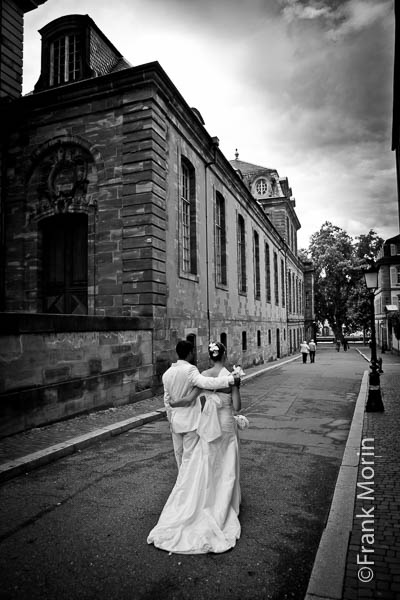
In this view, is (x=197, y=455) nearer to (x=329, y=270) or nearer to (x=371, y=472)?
(x=371, y=472)

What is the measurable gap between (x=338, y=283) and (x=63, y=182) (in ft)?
164

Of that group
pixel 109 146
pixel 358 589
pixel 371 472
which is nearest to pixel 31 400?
pixel 371 472

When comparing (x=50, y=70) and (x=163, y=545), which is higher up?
(x=50, y=70)

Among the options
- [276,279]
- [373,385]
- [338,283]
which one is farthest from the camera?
[338,283]

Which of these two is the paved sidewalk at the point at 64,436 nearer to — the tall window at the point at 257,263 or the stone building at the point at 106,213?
the stone building at the point at 106,213

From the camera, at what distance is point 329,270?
57.4m

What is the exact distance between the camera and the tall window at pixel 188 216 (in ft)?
50.0

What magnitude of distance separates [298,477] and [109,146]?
1076cm

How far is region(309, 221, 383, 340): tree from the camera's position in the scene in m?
55.7

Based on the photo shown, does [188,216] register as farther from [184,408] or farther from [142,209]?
[184,408]

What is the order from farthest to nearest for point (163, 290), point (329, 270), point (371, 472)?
1. point (329, 270)
2. point (163, 290)
3. point (371, 472)

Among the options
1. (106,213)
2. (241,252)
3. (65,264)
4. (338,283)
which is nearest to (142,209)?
(106,213)

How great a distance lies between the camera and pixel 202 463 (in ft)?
12.8

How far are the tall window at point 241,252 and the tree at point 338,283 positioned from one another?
3560cm
